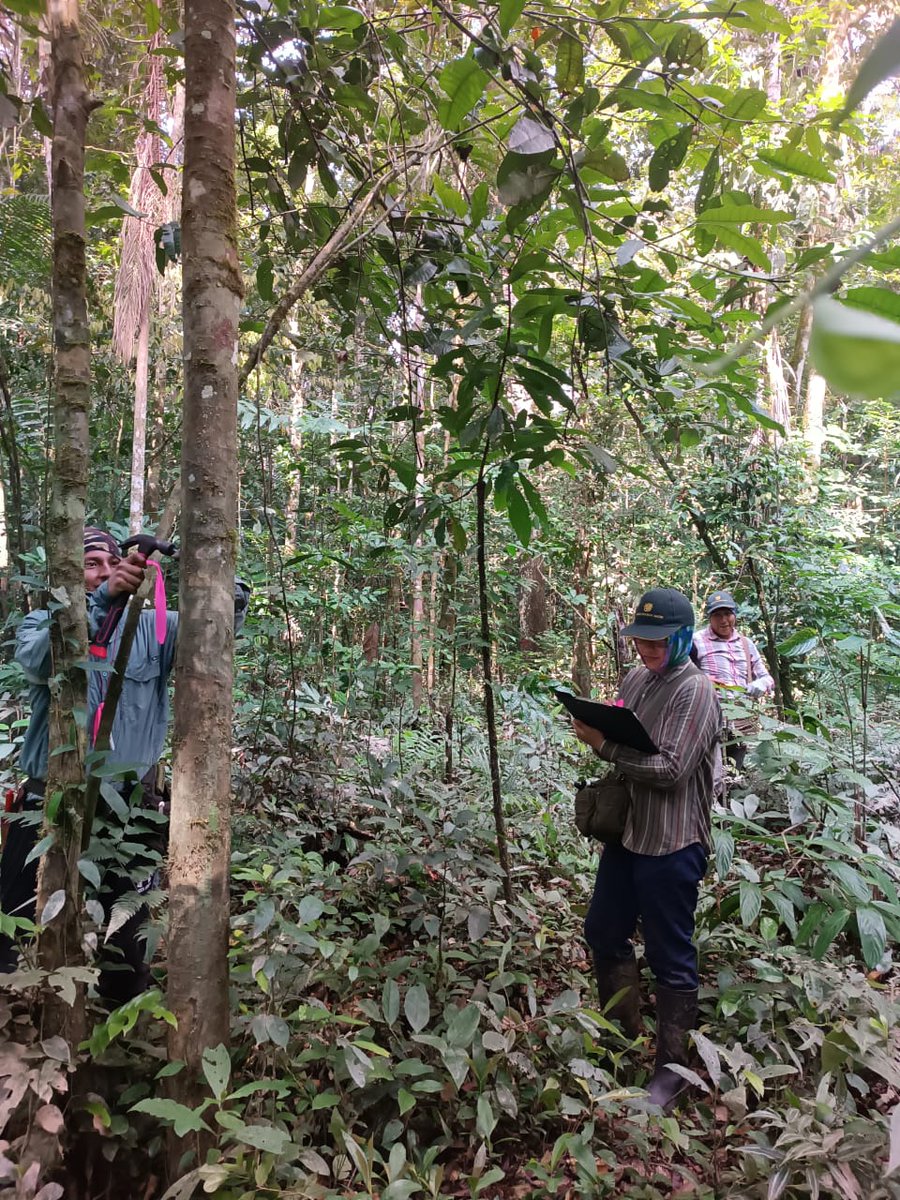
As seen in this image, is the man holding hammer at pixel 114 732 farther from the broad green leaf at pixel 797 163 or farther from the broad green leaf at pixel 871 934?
the broad green leaf at pixel 871 934

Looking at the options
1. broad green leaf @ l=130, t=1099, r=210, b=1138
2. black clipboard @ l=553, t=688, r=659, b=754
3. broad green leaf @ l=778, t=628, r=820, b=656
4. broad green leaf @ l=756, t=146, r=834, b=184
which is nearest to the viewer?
broad green leaf @ l=130, t=1099, r=210, b=1138

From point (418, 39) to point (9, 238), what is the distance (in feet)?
6.33

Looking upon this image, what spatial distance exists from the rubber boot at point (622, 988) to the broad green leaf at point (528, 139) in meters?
→ 2.57

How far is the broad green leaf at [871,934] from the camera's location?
2332 millimetres

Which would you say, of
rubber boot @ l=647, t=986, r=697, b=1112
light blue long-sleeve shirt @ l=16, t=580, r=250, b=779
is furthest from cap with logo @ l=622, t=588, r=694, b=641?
light blue long-sleeve shirt @ l=16, t=580, r=250, b=779

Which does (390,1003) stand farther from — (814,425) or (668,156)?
(814,425)

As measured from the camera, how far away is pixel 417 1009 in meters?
1.98

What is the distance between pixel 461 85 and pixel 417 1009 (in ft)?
7.56

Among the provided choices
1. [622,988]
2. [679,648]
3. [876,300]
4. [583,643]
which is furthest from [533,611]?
[876,300]

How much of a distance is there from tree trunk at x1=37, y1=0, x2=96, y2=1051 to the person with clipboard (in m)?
1.69

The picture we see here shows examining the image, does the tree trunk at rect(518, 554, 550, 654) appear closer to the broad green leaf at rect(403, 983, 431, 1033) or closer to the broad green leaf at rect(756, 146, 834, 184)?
the broad green leaf at rect(403, 983, 431, 1033)

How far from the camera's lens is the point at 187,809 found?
1645 mm

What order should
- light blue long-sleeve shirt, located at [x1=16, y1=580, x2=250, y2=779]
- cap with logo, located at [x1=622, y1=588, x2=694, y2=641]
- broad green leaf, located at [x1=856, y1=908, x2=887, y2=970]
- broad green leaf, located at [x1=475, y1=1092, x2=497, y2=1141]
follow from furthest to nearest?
cap with logo, located at [x1=622, y1=588, x2=694, y2=641]
broad green leaf, located at [x1=856, y1=908, x2=887, y2=970]
light blue long-sleeve shirt, located at [x1=16, y1=580, x2=250, y2=779]
broad green leaf, located at [x1=475, y1=1092, x2=497, y2=1141]

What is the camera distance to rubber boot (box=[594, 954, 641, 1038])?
105 inches
